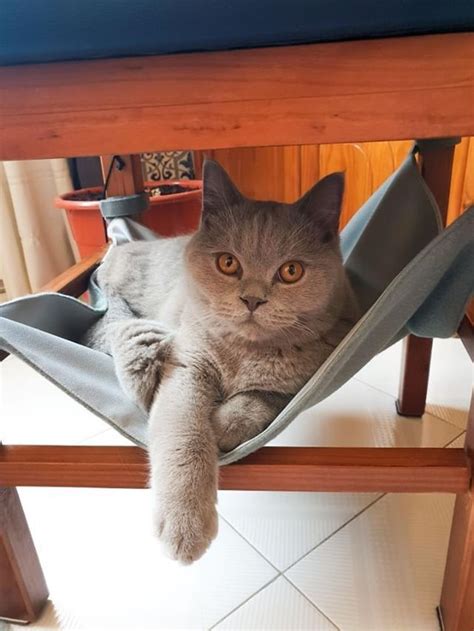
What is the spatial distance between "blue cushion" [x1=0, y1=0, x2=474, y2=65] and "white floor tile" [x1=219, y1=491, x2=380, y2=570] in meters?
0.82

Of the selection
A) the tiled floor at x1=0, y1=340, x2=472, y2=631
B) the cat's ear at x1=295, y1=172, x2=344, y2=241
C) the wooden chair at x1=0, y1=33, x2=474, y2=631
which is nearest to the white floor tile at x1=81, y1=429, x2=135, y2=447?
the tiled floor at x1=0, y1=340, x2=472, y2=631

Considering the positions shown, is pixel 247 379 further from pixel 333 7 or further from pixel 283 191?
pixel 283 191

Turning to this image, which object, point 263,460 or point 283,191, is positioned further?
point 283,191

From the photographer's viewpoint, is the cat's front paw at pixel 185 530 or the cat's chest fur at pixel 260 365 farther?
the cat's chest fur at pixel 260 365

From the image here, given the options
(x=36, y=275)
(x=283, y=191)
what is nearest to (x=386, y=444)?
(x=283, y=191)

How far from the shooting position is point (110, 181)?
58.0 inches

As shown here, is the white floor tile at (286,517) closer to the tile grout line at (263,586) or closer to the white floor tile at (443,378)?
the tile grout line at (263,586)

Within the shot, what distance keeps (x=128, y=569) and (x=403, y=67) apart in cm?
88

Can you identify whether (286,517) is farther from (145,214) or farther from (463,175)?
(463,175)

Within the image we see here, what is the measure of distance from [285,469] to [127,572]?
1.35ft

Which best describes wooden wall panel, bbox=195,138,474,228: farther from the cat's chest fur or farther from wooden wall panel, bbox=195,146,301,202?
the cat's chest fur

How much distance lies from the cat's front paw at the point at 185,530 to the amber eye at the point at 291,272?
0.34 metres

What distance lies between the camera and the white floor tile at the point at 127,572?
843mm

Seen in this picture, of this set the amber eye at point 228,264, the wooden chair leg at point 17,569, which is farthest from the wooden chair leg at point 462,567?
the wooden chair leg at point 17,569
